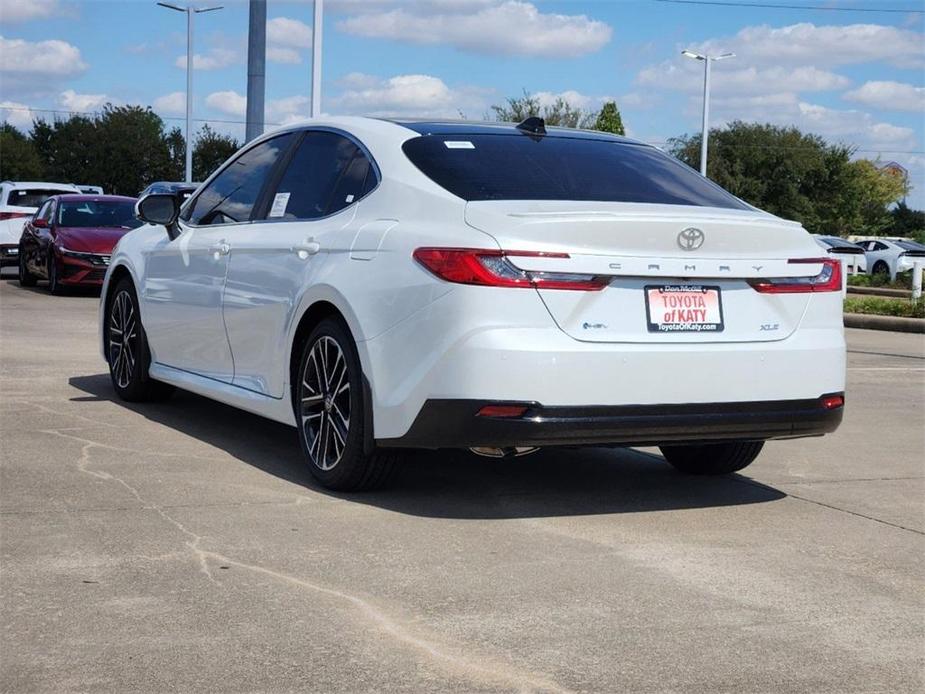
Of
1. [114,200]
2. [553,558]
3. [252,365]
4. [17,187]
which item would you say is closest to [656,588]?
[553,558]

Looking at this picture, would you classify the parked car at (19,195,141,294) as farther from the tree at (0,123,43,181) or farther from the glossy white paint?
the tree at (0,123,43,181)

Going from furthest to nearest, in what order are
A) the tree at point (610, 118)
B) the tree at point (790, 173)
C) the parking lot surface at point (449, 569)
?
1. the tree at point (790, 173)
2. the tree at point (610, 118)
3. the parking lot surface at point (449, 569)

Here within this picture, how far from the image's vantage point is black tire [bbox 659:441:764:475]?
6.70 metres

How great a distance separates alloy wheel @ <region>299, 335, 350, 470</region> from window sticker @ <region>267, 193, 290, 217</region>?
3.06ft

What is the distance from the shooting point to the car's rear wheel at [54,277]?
20.5 metres

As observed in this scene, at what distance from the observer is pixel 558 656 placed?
399 centimetres

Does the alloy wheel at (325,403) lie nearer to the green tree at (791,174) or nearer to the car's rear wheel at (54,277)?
the car's rear wheel at (54,277)

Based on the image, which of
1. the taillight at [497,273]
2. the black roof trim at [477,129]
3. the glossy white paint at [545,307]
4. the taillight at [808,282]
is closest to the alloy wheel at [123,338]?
the glossy white paint at [545,307]

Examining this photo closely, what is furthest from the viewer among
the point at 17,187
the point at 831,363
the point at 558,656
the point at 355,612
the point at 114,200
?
the point at 17,187

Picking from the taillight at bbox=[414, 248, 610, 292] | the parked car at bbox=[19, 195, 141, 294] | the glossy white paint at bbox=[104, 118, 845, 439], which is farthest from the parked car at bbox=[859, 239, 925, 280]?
the taillight at bbox=[414, 248, 610, 292]

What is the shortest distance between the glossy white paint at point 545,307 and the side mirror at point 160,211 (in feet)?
5.74

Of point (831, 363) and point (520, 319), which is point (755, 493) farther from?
point (520, 319)

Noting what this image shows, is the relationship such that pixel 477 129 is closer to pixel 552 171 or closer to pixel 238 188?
pixel 552 171

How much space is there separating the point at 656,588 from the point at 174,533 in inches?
71.7
